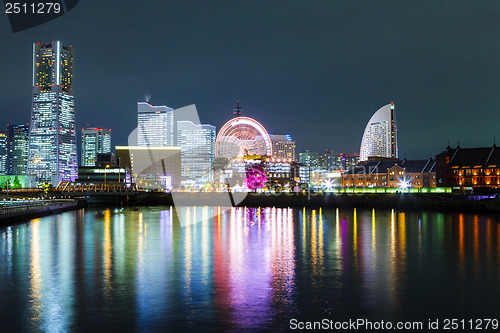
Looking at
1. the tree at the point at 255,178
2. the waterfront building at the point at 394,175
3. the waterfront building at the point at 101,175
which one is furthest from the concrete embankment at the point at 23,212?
the waterfront building at the point at 394,175

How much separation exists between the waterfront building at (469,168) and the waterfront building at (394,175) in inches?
377

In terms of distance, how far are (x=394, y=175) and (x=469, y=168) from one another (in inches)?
1127

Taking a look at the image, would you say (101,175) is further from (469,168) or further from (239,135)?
(469,168)

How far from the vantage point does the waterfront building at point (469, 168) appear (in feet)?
374

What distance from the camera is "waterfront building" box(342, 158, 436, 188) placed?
138 m

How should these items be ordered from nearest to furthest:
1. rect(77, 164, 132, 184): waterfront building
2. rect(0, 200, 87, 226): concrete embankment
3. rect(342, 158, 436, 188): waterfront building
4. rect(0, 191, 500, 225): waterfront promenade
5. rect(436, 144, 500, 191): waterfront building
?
rect(0, 200, 87, 226): concrete embankment → rect(0, 191, 500, 225): waterfront promenade → rect(436, 144, 500, 191): waterfront building → rect(342, 158, 436, 188): waterfront building → rect(77, 164, 132, 184): waterfront building

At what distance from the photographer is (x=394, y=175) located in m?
144

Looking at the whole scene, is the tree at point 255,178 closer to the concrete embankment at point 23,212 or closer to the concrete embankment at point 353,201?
the concrete embankment at point 353,201

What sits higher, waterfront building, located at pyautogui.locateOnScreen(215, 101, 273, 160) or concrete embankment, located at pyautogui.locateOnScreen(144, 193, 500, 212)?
waterfront building, located at pyautogui.locateOnScreen(215, 101, 273, 160)

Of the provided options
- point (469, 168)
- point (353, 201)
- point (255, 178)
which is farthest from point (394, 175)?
point (255, 178)

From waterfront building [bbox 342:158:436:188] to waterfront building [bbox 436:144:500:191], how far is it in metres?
9.58

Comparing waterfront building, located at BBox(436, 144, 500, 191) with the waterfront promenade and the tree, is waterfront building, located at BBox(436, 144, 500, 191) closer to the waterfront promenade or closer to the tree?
the waterfront promenade

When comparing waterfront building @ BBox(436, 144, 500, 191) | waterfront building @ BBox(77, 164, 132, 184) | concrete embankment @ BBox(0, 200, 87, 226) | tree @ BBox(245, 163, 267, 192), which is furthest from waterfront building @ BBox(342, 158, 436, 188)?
concrete embankment @ BBox(0, 200, 87, 226)

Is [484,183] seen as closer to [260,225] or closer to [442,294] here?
[260,225]
